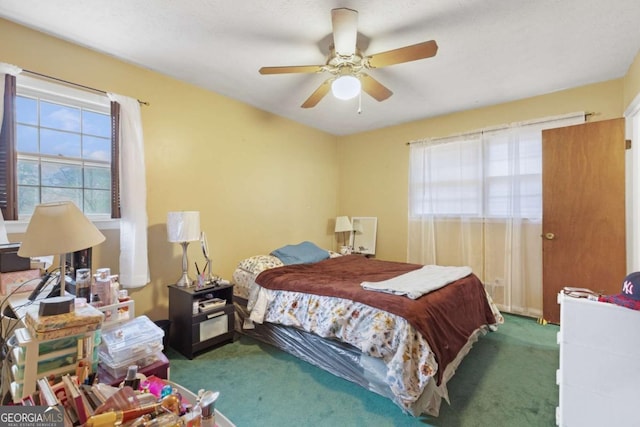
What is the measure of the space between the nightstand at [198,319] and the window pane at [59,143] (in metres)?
1.39

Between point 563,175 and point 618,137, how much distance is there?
0.52 meters

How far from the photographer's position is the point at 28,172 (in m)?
2.18

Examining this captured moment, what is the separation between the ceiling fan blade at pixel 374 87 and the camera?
235cm

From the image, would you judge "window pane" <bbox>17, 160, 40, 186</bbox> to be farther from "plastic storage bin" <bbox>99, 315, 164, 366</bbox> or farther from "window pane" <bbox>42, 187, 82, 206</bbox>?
"plastic storage bin" <bbox>99, 315, 164, 366</bbox>

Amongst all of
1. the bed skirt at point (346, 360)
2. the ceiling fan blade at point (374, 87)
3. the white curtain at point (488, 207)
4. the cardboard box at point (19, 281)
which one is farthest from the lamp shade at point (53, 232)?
the white curtain at point (488, 207)

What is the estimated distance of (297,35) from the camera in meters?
2.19

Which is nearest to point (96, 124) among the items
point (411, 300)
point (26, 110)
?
point (26, 110)

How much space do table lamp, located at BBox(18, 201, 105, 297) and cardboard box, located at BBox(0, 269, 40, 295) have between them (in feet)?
2.34

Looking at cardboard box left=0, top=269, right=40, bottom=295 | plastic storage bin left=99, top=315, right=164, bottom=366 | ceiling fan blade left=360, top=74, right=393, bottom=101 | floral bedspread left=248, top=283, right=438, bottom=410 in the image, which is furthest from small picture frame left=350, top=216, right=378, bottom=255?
cardboard box left=0, top=269, right=40, bottom=295

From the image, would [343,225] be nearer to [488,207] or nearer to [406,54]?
[488,207]

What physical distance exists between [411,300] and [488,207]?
7.46 feet

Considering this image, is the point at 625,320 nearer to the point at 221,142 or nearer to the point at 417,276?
the point at 417,276

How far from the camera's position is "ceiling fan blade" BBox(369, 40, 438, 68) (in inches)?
70.2

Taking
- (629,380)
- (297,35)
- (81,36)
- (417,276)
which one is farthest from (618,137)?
(81,36)
